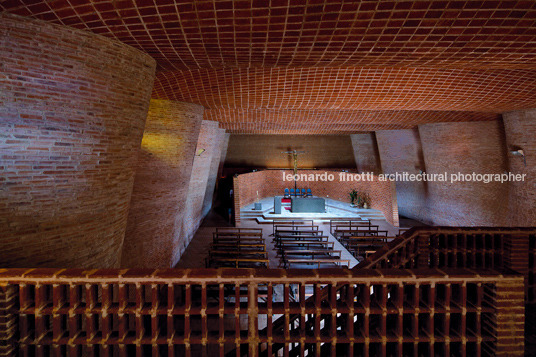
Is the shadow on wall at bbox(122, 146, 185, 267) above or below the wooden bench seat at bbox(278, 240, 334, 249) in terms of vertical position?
above

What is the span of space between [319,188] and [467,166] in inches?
339

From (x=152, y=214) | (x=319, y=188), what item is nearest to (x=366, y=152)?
(x=319, y=188)

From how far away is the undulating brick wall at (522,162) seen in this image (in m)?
7.52

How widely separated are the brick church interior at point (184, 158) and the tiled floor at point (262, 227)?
258 cm

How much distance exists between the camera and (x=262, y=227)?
12859 mm

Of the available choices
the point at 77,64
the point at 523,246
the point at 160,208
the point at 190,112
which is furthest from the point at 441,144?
the point at 77,64

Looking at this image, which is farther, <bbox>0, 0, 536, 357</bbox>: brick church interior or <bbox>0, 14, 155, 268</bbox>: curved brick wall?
<bbox>0, 14, 155, 268</bbox>: curved brick wall

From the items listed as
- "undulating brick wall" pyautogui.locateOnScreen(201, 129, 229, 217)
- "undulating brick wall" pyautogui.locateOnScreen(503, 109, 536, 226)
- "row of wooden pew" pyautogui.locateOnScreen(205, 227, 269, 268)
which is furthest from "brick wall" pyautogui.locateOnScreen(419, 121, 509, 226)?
"undulating brick wall" pyautogui.locateOnScreen(201, 129, 229, 217)

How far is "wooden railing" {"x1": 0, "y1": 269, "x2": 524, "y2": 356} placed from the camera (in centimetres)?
221

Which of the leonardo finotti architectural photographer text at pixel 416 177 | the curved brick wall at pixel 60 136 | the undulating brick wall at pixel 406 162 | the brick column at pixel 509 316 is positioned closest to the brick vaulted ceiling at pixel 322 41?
the curved brick wall at pixel 60 136

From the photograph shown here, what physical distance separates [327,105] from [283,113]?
2.39m

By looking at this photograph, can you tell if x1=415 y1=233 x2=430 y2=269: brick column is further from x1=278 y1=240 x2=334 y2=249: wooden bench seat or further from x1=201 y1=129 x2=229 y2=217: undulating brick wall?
x1=201 y1=129 x2=229 y2=217: undulating brick wall

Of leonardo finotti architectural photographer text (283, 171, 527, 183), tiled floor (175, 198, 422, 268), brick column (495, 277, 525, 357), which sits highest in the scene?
leonardo finotti architectural photographer text (283, 171, 527, 183)

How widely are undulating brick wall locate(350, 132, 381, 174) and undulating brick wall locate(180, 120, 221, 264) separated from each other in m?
10.0
